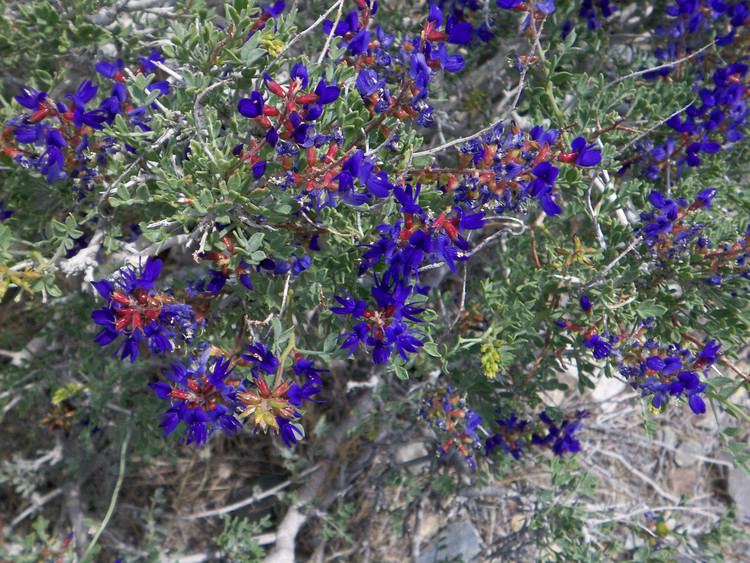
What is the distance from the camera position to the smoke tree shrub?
5.67 feet

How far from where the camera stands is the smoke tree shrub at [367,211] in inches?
68.0

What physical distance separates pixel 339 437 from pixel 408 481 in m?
0.43

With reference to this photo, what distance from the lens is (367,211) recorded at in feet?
6.14

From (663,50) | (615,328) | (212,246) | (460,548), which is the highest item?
(663,50)

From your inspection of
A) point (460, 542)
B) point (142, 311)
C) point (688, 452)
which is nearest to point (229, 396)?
point (142, 311)

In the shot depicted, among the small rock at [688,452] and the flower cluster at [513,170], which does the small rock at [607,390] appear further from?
the flower cluster at [513,170]

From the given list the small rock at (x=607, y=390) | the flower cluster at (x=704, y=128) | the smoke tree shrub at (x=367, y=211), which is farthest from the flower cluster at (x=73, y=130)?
the small rock at (x=607, y=390)

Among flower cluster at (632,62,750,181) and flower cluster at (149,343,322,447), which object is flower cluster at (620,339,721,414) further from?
flower cluster at (149,343,322,447)

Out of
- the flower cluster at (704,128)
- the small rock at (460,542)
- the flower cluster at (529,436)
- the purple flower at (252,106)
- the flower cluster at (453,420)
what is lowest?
the small rock at (460,542)

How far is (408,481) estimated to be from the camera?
311 centimetres

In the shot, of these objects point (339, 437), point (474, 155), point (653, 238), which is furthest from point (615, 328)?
point (339, 437)

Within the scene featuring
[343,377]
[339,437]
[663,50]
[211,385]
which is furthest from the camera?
[343,377]

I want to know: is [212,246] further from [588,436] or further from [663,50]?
[588,436]

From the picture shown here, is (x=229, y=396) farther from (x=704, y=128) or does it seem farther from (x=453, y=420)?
(x=704, y=128)
